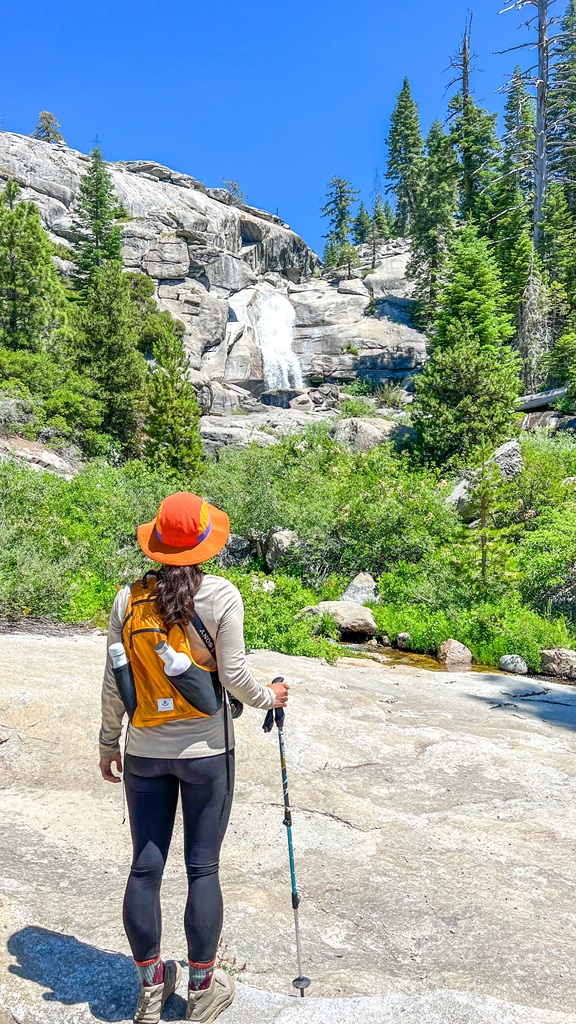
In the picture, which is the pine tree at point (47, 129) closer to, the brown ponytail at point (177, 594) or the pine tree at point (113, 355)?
the pine tree at point (113, 355)

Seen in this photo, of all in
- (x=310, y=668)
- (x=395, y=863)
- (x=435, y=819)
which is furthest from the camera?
(x=310, y=668)

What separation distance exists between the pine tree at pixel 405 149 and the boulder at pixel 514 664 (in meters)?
58.2

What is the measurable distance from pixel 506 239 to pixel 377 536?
81.7ft

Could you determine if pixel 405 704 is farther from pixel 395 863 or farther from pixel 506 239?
pixel 506 239

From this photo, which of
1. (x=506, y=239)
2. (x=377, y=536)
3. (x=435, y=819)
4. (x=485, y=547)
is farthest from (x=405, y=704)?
(x=506, y=239)

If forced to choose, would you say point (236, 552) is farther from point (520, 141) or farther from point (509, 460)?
point (520, 141)

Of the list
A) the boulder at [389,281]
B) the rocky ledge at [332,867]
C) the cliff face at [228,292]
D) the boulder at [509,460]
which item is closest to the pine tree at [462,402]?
the boulder at [509,460]

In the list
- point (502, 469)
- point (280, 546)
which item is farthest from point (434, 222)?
point (280, 546)

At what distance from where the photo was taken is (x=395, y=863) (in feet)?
13.8

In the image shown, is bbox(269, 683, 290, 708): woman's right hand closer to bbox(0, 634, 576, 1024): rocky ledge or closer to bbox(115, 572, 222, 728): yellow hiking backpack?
bbox(115, 572, 222, 728): yellow hiking backpack

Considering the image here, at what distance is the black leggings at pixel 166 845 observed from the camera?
251 centimetres

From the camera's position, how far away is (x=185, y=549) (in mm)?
2605

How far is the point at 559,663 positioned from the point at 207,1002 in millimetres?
10819

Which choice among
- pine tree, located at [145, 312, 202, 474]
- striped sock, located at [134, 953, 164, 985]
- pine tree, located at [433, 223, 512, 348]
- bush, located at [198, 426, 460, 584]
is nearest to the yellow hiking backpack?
striped sock, located at [134, 953, 164, 985]
